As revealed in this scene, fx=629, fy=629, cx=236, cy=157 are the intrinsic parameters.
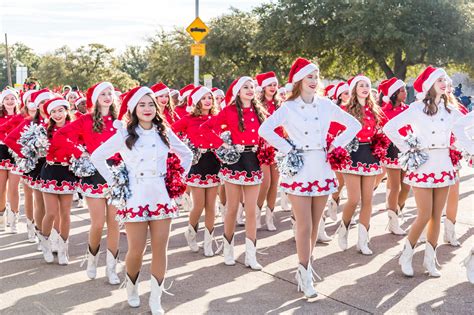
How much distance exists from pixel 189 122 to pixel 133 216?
2992mm

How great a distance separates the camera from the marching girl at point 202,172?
795 cm

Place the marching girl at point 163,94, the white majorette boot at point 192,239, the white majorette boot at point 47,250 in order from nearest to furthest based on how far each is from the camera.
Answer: the white majorette boot at point 47,250 < the white majorette boot at point 192,239 < the marching girl at point 163,94

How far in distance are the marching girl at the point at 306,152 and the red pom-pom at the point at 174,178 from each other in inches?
37.7

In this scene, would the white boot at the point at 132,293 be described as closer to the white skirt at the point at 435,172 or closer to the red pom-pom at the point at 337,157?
the red pom-pom at the point at 337,157

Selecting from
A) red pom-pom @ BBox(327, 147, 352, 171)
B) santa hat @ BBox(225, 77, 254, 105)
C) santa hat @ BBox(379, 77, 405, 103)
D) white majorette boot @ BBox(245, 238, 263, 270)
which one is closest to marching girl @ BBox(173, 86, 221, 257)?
santa hat @ BBox(225, 77, 254, 105)

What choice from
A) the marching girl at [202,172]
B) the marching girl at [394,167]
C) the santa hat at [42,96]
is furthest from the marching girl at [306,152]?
the santa hat at [42,96]

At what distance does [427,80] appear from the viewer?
6871mm

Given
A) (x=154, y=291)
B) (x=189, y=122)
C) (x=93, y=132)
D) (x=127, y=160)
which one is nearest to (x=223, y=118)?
(x=189, y=122)

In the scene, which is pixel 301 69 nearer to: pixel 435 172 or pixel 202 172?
pixel 435 172

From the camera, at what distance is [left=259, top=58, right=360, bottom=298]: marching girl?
6.04 m

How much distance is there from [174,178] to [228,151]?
1887 millimetres

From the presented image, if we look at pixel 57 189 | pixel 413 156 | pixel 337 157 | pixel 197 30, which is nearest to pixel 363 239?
pixel 413 156

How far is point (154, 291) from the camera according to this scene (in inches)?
219

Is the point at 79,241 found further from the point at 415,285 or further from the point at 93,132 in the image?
the point at 415,285
